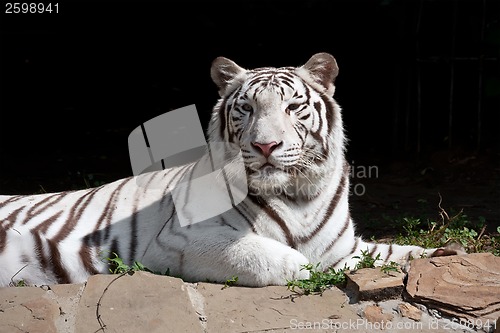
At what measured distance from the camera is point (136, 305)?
291 cm

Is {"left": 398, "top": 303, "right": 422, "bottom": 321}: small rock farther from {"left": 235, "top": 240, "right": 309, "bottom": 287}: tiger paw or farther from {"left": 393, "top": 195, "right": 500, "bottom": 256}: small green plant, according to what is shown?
{"left": 393, "top": 195, "right": 500, "bottom": 256}: small green plant

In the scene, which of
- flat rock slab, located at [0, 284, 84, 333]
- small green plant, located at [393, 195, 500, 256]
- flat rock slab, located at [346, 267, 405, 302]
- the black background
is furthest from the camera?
the black background

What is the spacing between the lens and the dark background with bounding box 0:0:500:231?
21.4 ft

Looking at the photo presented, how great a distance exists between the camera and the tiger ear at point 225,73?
3551mm

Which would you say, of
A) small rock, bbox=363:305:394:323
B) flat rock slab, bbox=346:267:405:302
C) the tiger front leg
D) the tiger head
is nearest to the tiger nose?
the tiger head

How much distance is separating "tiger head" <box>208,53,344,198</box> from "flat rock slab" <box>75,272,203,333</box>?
66 cm

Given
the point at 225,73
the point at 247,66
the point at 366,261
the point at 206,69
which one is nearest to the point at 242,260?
the point at 366,261

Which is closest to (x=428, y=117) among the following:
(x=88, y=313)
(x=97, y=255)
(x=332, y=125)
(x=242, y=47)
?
(x=242, y=47)

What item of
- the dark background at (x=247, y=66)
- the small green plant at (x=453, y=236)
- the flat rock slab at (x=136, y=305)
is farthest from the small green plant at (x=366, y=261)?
the dark background at (x=247, y=66)

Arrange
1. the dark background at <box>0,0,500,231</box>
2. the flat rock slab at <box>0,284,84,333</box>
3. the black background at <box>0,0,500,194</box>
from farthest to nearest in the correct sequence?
1. the black background at <box>0,0,500,194</box>
2. the dark background at <box>0,0,500,231</box>
3. the flat rock slab at <box>0,284,84,333</box>

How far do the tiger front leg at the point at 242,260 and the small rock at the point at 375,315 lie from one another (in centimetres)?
35

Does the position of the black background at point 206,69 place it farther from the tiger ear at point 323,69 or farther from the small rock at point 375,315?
the small rock at point 375,315

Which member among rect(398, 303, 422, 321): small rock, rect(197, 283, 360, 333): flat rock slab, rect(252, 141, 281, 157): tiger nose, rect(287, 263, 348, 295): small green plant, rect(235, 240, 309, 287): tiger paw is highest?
rect(252, 141, 281, 157): tiger nose

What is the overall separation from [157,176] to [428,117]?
4203 mm
